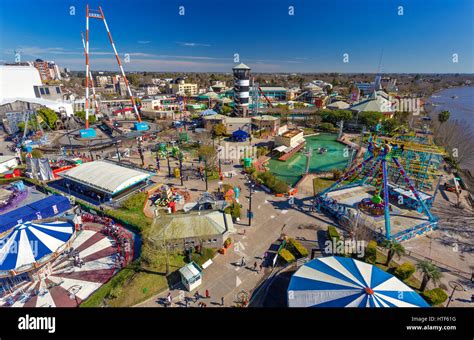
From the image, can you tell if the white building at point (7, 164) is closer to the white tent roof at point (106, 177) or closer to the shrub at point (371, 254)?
the white tent roof at point (106, 177)

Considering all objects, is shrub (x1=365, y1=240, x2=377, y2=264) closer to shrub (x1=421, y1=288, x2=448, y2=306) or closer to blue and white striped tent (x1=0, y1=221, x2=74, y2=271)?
shrub (x1=421, y1=288, x2=448, y2=306)

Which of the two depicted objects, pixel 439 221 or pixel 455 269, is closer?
pixel 455 269

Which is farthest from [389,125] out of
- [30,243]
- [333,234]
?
[30,243]

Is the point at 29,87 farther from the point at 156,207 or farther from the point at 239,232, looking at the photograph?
the point at 239,232

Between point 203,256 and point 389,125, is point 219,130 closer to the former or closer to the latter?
point 203,256

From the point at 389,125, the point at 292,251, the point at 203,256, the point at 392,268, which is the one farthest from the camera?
the point at 389,125

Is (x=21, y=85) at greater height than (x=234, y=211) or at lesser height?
greater
